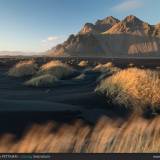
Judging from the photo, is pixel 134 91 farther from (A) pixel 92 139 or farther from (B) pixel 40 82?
(B) pixel 40 82

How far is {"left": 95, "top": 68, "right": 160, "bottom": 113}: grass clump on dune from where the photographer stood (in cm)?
573

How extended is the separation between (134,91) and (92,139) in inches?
86.6

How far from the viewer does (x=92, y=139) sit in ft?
13.6

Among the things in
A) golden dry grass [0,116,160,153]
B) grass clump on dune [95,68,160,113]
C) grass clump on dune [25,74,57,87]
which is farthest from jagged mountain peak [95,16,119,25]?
grass clump on dune [25,74,57,87]

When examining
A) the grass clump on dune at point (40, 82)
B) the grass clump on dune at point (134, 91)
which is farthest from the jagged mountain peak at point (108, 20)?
the grass clump on dune at point (40, 82)

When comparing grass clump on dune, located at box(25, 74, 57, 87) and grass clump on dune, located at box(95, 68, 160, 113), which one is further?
grass clump on dune, located at box(25, 74, 57, 87)

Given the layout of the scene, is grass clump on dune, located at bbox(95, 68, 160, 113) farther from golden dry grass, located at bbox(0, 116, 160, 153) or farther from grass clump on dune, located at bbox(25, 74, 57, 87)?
grass clump on dune, located at bbox(25, 74, 57, 87)

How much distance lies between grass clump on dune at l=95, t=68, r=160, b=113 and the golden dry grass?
2.37 ft

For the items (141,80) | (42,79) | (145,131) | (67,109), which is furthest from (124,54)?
(42,79)

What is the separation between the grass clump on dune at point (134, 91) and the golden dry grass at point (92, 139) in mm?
721

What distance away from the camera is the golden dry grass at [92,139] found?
148 inches

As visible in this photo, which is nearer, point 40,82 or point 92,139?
point 92,139

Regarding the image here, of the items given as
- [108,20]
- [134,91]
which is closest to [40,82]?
[134,91]

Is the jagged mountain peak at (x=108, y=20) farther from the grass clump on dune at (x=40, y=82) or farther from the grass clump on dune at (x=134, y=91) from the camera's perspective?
the grass clump on dune at (x=40, y=82)
